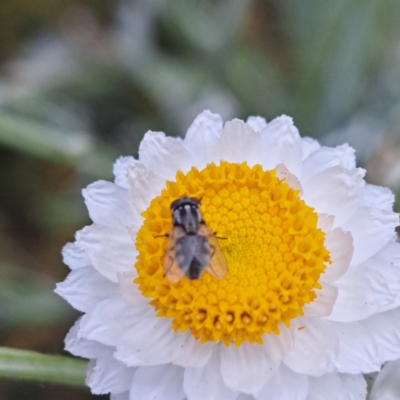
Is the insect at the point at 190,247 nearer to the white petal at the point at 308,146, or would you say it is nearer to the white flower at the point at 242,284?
the white flower at the point at 242,284

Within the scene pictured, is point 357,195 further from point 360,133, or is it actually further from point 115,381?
point 360,133

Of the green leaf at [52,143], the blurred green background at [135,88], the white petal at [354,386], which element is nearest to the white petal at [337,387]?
the white petal at [354,386]

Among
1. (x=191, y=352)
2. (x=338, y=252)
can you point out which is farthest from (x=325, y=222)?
(x=191, y=352)

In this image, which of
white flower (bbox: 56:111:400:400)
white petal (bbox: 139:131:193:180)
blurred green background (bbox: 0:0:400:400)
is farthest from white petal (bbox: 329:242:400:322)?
blurred green background (bbox: 0:0:400:400)

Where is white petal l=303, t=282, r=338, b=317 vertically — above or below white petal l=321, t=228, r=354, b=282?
below

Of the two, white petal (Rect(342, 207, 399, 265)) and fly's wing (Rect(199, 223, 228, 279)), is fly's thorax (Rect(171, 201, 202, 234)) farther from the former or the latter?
white petal (Rect(342, 207, 399, 265))

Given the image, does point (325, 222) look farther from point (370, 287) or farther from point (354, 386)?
point (354, 386)
